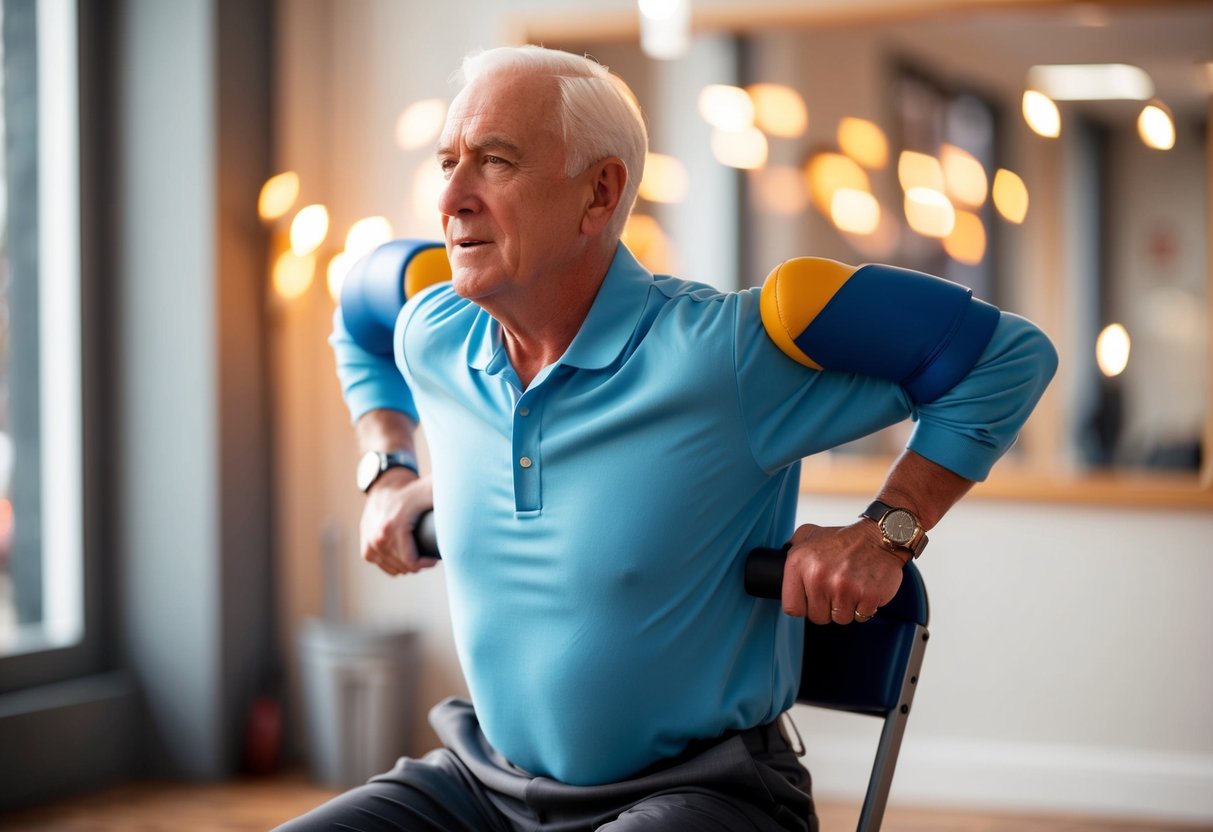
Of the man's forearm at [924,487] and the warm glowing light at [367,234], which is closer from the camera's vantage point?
the man's forearm at [924,487]

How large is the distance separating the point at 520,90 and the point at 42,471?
251 cm

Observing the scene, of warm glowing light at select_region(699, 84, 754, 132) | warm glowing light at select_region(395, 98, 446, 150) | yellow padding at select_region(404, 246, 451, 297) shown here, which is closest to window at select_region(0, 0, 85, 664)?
warm glowing light at select_region(395, 98, 446, 150)

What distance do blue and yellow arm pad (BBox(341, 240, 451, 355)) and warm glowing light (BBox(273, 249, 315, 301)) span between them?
1877 millimetres

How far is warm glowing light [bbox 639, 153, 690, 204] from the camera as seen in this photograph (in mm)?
3572

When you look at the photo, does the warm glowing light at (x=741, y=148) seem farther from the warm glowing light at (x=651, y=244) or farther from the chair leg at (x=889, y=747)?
the chair leg at (x=889, y=747)

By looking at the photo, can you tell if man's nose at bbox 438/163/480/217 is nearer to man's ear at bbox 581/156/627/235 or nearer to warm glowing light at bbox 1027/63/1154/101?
man's ear at bbox 581/156/627/235

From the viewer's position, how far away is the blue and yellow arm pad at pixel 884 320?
1321 millimetres

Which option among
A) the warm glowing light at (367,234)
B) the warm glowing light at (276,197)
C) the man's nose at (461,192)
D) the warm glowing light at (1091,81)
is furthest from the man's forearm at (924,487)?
the warm glowing light at (276,197)

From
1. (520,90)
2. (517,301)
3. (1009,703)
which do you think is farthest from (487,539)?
(1009,703)

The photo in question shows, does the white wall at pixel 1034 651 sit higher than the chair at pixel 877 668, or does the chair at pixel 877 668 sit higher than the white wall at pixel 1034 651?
the chair at pixel 877 668

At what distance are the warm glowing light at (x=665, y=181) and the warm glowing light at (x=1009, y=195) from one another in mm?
817

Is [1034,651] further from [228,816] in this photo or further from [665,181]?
[228,816]

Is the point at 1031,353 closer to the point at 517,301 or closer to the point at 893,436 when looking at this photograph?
the point at 517,301

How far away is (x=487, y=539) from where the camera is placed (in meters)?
1.45
